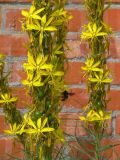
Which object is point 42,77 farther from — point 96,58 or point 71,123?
point 71,123

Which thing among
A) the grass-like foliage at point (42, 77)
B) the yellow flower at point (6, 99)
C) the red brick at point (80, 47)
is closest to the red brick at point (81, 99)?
the red brick at point (80, 47)

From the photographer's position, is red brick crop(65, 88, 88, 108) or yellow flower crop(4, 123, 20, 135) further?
red brick crop(65, 88, 88, 108)

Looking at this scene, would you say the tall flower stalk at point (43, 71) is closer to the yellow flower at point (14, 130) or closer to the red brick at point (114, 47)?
the yellow flower at point (14, 130)

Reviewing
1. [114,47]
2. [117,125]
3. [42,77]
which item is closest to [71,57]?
[114,47]

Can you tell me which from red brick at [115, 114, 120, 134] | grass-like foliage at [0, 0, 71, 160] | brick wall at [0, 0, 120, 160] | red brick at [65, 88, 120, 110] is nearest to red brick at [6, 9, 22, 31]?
brick wall at [0, 0, 120, 160]

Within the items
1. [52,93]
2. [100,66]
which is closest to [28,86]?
[52,93]

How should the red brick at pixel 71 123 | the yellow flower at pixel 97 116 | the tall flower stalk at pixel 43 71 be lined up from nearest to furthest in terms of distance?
the tall flower stalk at pixel 43 71 < the yellow flower at pixel 97 116 < the red brick at pixel 71 123

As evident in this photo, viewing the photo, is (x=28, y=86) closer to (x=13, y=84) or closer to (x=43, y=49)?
(x=43, y=49)

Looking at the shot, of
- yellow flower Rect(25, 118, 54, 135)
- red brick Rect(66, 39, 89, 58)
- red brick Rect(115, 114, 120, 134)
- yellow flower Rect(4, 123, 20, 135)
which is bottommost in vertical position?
red brick Rect(115, 114, 120, 134)

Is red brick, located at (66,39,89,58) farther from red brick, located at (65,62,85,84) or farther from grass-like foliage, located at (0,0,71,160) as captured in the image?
grass-like foliage, located at (0,0,71,160)
